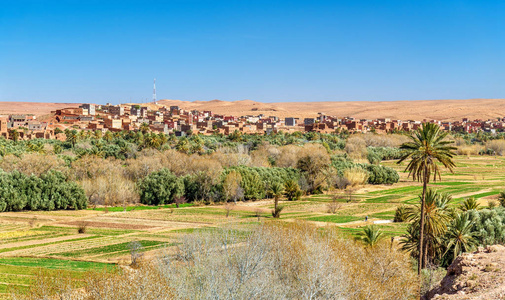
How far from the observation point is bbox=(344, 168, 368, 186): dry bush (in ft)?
255

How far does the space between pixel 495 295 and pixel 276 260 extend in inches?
382

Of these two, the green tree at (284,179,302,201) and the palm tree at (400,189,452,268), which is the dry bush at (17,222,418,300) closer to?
the palm tree at (400,189,452,268)

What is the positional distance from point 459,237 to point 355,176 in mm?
48622

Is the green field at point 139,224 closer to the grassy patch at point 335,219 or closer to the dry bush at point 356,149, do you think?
the grassy patch at point 335,219

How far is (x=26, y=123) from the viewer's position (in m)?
133

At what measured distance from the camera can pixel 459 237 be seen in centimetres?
2973

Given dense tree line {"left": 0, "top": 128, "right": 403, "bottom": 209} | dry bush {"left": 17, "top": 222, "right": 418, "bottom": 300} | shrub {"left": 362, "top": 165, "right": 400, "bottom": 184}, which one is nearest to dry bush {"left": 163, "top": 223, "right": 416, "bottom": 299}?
dry bush {"left": 17, "top": 222, "right": 418, "bottom": 300}

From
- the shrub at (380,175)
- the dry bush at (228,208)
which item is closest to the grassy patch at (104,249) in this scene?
the dry bush at (228,208)

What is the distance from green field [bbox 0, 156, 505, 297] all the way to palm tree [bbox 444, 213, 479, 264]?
8.03 m

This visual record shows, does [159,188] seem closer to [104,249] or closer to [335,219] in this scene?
[335,219]

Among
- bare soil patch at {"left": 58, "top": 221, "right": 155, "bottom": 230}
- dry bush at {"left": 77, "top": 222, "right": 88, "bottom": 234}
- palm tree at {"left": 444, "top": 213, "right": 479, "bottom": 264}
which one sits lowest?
bare soil patch at {"left": 58, "top": 221, "right": 155, "bottom": 230}

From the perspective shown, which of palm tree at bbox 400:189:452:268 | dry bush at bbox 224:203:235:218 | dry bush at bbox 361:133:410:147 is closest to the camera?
palm tree at bbox 400:189:452:268

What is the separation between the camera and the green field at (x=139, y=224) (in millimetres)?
34125

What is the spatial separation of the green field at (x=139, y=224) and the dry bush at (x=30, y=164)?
9699 mm
